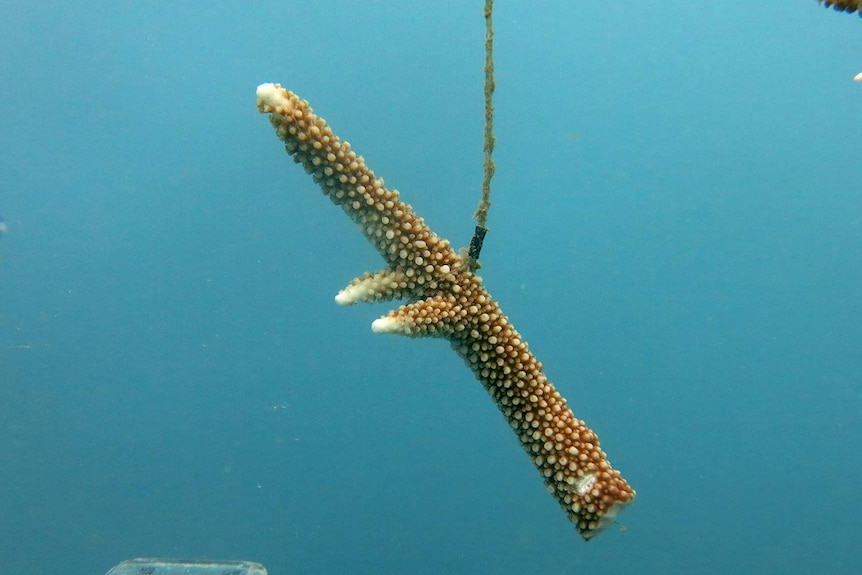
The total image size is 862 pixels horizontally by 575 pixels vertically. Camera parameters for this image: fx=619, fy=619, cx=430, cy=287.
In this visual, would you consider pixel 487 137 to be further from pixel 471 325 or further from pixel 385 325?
pixel 385 325

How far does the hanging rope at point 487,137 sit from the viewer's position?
2.94 metres

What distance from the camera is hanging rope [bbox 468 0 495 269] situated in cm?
294

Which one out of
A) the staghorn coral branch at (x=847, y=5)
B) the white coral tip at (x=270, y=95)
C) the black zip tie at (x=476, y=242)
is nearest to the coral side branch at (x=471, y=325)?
the black zip tie at (x=476, y=242)

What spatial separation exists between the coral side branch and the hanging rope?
122 millimetres

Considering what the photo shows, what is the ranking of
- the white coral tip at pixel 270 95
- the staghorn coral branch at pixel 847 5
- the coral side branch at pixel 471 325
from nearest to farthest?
the staghorn coral branch at pixel 847 5 → the white coral tip at pixel 270 95 → the coral side branch at pixel 471 325

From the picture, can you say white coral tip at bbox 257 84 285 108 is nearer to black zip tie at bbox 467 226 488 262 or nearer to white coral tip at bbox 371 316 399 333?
white coral tip at bbox 371 316 399 333

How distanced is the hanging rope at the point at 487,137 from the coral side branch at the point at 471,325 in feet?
0.40

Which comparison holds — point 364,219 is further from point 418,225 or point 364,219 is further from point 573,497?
point 573,497

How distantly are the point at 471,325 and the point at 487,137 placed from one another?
3.21 ft

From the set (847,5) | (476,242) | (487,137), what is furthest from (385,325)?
(847,5)

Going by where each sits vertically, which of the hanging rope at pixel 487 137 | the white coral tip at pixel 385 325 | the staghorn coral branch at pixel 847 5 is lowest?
the white coral tip at pixel 385 325

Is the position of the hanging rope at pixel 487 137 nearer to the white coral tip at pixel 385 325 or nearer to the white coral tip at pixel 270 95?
the white coral tip at pixel 385 325

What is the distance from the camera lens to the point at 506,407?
338 cm

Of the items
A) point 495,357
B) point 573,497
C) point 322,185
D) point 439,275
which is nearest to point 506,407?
point 495,357
